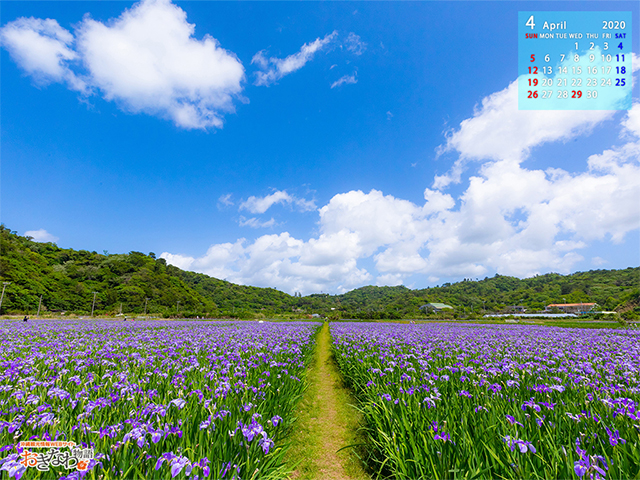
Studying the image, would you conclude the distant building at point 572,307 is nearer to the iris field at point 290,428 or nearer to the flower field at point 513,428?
the flower field at point 513,428

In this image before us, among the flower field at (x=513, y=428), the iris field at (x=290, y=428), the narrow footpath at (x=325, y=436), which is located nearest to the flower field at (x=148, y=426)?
the iris field at (x=290, y=428)

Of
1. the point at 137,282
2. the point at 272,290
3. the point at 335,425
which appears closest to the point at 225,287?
the point at 272,290

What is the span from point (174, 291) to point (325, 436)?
4144 inches

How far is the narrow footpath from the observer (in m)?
4.22

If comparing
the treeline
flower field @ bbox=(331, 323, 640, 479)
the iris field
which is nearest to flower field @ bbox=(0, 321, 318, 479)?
the iris field

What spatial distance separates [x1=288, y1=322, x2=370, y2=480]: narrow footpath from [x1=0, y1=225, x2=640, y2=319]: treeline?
54515mm

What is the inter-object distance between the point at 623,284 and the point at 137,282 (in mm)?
180382

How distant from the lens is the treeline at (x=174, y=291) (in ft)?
214

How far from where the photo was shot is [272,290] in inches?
5955

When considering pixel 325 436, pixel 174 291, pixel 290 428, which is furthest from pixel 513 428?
pixel 174 291

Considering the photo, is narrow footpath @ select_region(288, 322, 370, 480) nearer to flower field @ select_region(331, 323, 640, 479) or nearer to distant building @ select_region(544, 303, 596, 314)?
flower field @ select_region(331, 323, 640, 479)

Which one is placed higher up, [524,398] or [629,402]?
[629,402]

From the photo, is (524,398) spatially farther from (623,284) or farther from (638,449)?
(623,284)

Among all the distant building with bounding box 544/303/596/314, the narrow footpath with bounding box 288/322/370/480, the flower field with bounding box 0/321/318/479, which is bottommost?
the distant building with bounding box 544/303/596/314
